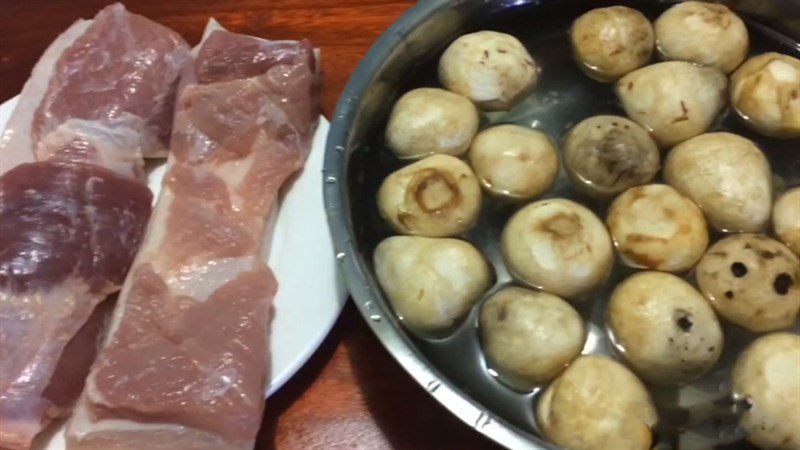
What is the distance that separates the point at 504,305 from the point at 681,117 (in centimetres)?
39

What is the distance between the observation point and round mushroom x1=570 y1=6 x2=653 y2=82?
1.14m

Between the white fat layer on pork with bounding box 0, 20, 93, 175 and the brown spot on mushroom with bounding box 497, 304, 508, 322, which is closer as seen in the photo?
the brown spot on mushroom with bounding box 497, 304, 508, 322

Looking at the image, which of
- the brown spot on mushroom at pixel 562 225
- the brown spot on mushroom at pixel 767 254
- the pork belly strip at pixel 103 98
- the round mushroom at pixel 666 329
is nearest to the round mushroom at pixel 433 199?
the brown spot on mushroom at pixel 562 225

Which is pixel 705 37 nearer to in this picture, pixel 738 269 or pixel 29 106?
pixel 738 269

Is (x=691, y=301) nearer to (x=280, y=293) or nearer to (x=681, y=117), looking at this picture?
(x=681, y=117)

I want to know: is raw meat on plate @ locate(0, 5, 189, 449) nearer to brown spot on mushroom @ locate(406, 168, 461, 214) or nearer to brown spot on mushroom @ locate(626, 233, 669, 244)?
brown spot on mushroom @ locate(406, 168, 461, 214)

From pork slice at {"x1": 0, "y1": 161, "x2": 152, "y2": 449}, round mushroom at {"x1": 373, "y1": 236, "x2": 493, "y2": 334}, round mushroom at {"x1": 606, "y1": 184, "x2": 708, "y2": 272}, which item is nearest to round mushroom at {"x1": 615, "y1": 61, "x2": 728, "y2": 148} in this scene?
round mushroom at {"x1": 606, "y1": 184, "x2": 708, "y2": 272}

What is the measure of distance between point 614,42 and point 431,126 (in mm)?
312

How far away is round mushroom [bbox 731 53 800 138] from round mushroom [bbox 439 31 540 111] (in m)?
0.30

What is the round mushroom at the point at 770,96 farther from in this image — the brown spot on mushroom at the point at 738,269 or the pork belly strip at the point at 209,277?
the pork belly strip at the point at 209,277

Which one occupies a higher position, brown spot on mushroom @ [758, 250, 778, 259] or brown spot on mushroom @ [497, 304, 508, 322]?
brown spot on mushroom @ [758, 250, 778, 259]

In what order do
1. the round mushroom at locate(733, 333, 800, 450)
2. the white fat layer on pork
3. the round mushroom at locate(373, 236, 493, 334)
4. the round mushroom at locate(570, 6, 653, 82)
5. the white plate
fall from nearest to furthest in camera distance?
1. the round mushroom at locate(733, 333, 800, 450)
2. the round mushroom at locate(373, 236, 493, 334)
3. the white plate
4. the round mushroom at locate(570, 6, 653, 82)
5. the white fat layer on pork

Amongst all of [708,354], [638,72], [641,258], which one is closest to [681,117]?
[638,72]

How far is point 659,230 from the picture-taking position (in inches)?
37.6
